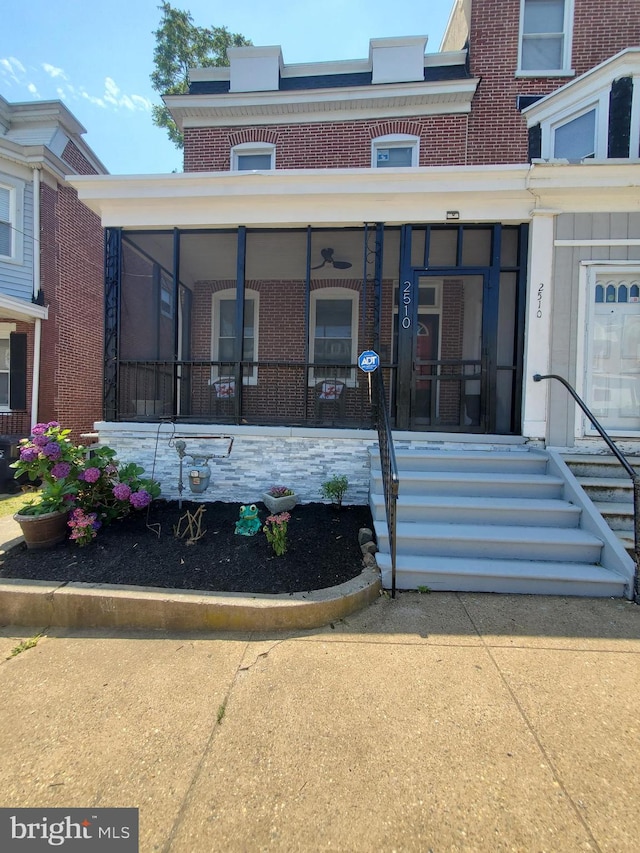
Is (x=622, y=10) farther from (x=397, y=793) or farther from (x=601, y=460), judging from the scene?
(x=397, y=793)

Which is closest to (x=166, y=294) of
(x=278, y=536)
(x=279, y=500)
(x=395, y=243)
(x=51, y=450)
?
(x=395, y=243)

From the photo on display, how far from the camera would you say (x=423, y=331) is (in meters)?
8.15

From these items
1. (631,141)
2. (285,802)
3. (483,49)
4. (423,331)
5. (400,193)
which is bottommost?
(285,802)

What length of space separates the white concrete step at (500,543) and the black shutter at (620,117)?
19.6 feet

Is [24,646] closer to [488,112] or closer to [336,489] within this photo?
[336,489]

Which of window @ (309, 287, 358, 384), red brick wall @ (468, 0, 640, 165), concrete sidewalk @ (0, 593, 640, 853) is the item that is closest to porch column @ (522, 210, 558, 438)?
concrete sidewalk @ (0, 593, 640, 853)

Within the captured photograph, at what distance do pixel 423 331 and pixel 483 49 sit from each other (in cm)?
551

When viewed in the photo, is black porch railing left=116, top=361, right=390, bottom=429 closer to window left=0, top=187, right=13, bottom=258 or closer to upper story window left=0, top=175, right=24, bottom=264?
upper story window left=0, top=175, right=24, bottom=264

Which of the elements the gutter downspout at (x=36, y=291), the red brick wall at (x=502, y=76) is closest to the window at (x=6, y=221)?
the gutter downspout at (x=36, y=291)

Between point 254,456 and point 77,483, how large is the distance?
80.8 inches

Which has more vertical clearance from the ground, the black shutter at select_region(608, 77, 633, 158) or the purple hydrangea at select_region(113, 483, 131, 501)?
the black shutter at select_region(608, 77, 633, 158)

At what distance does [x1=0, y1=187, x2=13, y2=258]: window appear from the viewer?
341 inches

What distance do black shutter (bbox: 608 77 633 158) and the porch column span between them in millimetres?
2322

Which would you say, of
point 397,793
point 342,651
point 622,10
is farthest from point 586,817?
point 622,10
